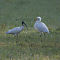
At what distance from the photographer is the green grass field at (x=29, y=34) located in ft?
34.1

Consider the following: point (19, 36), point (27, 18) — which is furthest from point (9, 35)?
point (27, 18)

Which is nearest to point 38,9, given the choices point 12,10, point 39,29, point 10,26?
point 12,10

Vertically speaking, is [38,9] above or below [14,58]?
above

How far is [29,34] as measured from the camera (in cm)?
1352

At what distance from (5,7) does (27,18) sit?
13.4ft

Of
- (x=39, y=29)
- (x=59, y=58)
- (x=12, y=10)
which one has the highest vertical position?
(x=12, y=10)

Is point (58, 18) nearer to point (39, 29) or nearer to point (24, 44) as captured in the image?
point (39, 29)

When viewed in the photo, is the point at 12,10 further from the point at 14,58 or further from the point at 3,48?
the point at 14,58

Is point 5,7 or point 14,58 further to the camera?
point 5,7

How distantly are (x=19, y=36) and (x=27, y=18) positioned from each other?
3807 mm

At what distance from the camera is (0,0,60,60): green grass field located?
10.4 metres

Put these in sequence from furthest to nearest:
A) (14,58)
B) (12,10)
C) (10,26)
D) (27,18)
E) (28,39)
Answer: (12,10) < (27,18) < (10,26) < (28,39) < (14,58)

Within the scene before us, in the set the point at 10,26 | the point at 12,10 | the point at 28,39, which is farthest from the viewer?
the point at 12,10

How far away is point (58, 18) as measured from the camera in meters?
17.2
